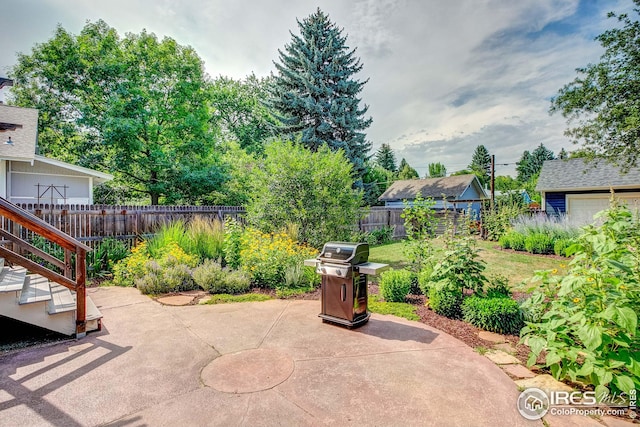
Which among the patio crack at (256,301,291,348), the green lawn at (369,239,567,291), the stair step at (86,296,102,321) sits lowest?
the patio crack at (256,301,291,348)

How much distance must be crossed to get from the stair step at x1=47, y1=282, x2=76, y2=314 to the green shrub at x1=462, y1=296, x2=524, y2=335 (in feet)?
15.2

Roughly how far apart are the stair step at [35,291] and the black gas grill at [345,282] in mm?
3017

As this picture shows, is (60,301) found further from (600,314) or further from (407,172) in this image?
(407,172)

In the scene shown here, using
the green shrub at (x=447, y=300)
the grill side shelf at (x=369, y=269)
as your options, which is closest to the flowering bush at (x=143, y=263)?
the grill side shelf at (x=369, y=269)

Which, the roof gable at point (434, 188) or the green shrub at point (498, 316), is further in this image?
the roof gable at point (434, 188)

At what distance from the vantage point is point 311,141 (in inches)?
→ 586

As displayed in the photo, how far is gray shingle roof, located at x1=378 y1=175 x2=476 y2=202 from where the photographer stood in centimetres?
2372

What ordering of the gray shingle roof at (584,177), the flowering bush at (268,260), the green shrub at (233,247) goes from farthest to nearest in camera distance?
the gray shingle roof at (584,177), the green shrub at (233,247), the flowering bush at (268,260)

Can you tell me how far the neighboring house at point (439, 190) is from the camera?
23.5m

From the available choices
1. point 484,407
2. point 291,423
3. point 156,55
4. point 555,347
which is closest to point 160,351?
point 291,423

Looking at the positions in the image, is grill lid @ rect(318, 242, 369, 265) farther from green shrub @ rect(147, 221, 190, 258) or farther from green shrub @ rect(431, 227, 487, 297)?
green shrub @ rect(147, 221, 190, 258)

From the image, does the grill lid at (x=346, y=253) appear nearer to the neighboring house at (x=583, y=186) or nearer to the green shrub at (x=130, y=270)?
the green shrub at (x=130, y=270)

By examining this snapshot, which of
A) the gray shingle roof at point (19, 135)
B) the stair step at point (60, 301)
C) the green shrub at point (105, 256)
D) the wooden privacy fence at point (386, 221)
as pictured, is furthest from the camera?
the wooden privacy fence at point (386, 221)

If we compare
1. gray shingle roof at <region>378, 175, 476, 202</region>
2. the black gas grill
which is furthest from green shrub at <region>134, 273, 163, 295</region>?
gray shingle roof at <region>378, 175, 476, 202</region>
